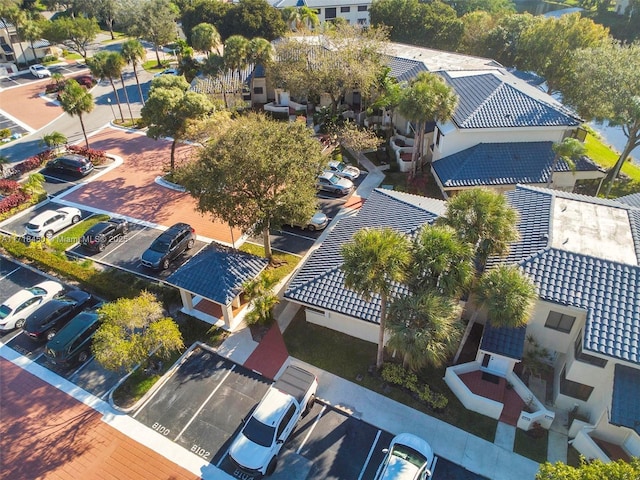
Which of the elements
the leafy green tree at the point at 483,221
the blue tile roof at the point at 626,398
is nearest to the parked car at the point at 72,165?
the leafy green tree at the point at 483,221

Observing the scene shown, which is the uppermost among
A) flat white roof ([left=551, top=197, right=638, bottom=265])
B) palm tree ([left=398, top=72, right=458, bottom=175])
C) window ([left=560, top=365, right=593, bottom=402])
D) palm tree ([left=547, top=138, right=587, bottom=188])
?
palm tree ([left=398, top=72, right=458, bottom=175])

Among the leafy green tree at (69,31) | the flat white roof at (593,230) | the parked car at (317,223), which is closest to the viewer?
the flat white roof at (593,230)

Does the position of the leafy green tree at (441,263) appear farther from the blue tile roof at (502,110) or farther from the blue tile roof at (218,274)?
the blue tile roof at (502,110)

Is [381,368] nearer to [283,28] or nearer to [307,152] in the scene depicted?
[307,152]

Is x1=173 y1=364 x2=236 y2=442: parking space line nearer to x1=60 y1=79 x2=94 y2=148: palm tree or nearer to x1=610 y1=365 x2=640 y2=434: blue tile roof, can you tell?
x1=610 y1=365 x2=640 y2=434: blue tile roof

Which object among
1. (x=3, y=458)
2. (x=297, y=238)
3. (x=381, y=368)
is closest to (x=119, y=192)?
(x=297, y=238)

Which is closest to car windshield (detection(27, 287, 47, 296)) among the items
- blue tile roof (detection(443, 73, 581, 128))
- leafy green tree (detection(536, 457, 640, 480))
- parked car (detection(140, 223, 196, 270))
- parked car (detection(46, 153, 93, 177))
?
parked car (detection(140, 223, 196, 270))

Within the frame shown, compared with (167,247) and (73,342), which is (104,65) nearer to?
(167,247)
